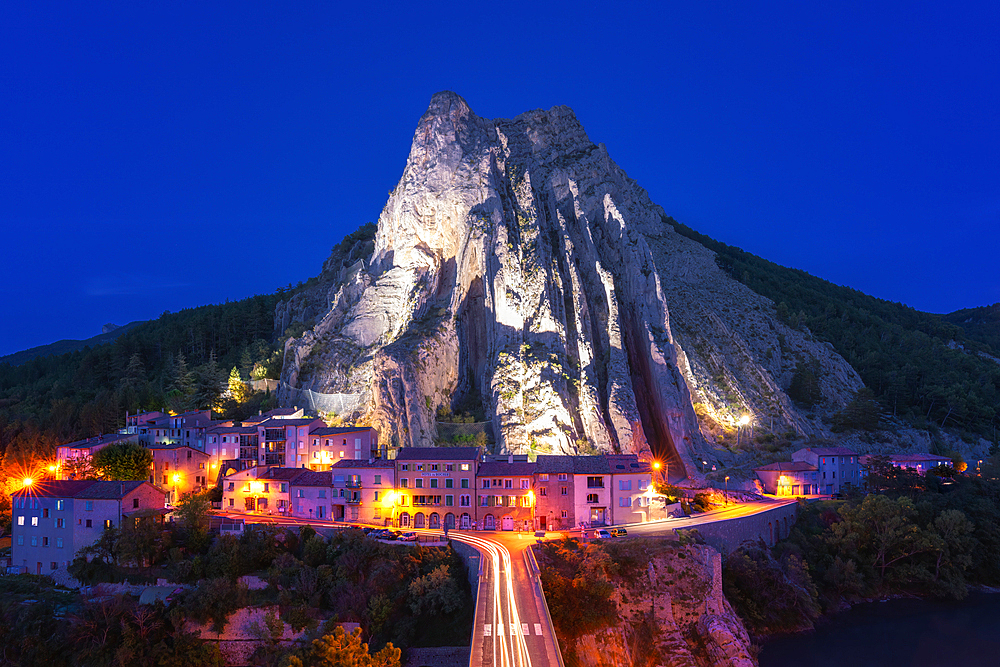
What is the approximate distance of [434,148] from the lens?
80.2 meters

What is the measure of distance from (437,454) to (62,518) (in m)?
24.9

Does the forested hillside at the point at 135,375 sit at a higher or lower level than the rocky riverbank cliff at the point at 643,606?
higher

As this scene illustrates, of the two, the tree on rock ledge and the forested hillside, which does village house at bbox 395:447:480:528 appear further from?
the forested hillside

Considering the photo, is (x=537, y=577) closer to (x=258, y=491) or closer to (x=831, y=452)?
(x=258, y=491)

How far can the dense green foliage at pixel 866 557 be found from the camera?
134 ft

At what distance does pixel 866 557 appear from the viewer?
154 feet

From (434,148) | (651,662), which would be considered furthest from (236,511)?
(434,148)

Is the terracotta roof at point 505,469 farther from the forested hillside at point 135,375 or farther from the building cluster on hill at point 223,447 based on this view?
the forested hillside at point 135,375

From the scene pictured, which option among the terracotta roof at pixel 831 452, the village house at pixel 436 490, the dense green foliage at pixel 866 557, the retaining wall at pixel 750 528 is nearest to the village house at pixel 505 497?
the village house at pixel 436 490

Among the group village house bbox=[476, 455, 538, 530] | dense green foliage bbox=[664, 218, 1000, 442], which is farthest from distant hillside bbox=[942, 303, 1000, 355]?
village house bbox=[476, 455, 538, 530]

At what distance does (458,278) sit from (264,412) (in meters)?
25.4

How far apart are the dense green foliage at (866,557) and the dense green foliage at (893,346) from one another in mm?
28439

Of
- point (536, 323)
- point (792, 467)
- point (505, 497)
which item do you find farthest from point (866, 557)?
point (536, 323)

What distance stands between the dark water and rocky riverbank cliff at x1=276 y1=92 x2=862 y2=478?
69.4 ft
